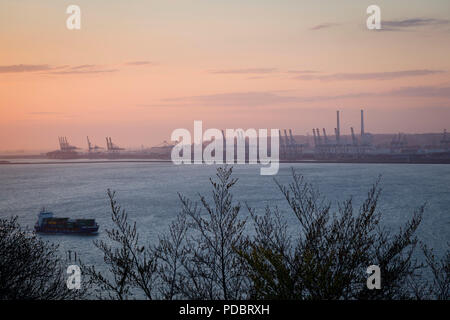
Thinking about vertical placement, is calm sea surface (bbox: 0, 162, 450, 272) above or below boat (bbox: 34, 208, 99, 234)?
below

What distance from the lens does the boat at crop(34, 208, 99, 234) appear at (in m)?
12.1

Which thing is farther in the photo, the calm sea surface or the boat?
the boat

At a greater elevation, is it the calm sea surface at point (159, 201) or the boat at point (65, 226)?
the boat at point (65, 226)

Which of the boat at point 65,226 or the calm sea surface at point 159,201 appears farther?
the boat at point 65,226

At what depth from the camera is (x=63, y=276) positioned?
717 cm

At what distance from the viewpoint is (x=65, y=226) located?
41.3 ft

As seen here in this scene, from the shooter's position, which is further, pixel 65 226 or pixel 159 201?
pixel 159 201

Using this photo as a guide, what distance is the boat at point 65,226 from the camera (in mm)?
12109

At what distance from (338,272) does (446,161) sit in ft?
132

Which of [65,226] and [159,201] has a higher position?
[65,226]
